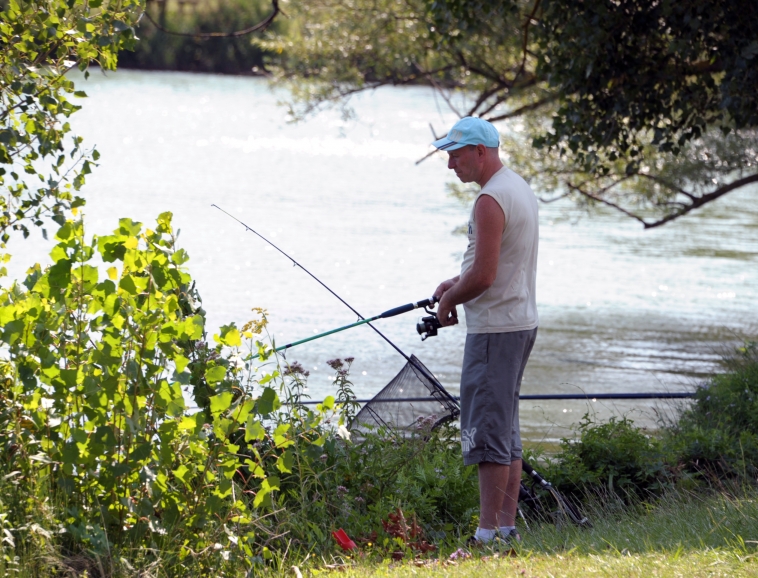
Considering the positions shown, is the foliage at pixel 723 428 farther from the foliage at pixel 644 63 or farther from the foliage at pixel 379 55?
the foliage at pixel 379 55

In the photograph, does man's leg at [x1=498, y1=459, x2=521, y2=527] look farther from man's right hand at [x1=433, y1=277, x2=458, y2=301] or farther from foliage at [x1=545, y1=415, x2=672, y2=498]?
foliage at [x1=545, y1=415, x2=672, y2=498]

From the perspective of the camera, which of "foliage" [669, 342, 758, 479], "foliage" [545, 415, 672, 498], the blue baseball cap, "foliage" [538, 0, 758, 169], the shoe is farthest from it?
"foliage" [538, 0, 758, 169]

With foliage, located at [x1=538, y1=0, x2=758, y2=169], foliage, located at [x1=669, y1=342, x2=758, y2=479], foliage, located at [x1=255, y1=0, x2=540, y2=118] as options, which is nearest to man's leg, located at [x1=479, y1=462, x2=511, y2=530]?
foliage, located at [x1=669, y1=342, x2=758, y2=479]

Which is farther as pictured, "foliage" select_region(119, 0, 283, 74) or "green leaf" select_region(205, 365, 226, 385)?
"foliage" select_region(119, 0, 283, 74)

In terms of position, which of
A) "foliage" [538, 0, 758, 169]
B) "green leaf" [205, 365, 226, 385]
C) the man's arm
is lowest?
"green leaf" [205, 365, 226, 385]

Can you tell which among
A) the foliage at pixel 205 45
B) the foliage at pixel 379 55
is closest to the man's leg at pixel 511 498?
the foliage at pixel 379 55

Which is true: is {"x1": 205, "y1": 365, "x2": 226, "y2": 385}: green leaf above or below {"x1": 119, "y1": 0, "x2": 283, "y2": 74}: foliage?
below

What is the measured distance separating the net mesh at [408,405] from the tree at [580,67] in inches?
131

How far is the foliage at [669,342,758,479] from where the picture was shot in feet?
18.2

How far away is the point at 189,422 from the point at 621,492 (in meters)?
2.74

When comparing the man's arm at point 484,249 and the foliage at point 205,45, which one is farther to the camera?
the foliage at point 205,45

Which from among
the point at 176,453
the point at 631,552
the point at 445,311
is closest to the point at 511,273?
the point at 445,311

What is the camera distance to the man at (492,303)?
4133 mm

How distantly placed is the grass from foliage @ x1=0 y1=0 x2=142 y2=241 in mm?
2144
